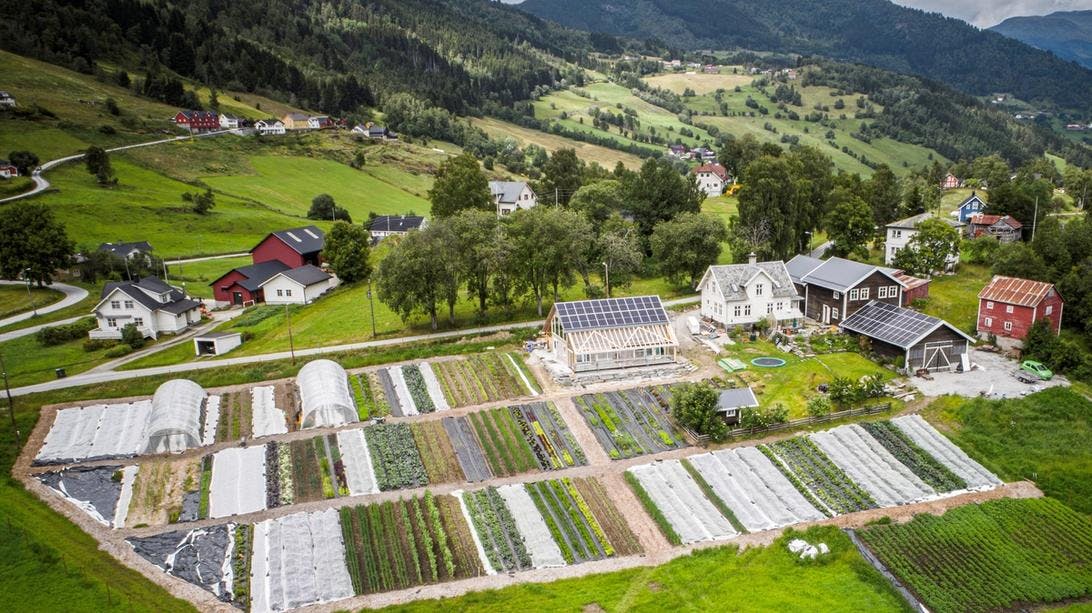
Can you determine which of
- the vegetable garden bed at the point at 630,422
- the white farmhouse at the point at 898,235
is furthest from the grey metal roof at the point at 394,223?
the white farmhouse at the point at 898,235

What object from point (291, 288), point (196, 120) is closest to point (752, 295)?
point (291, 288)

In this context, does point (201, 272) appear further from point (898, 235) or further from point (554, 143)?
point (554, 143)

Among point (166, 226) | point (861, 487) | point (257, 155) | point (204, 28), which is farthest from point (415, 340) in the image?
point (204, 28)

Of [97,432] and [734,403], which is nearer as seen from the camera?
[97,432]

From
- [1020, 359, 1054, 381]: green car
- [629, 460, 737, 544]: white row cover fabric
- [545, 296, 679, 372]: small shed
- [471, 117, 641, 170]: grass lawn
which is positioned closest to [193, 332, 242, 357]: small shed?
[545, 296, 679, 372]: small shed

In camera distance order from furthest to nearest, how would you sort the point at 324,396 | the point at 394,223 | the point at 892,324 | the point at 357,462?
the point at 394,223, the point at 892,324, the point at 324,396, the point at 357,462

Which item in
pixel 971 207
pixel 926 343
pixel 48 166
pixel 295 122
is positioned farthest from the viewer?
pixel 295 122
